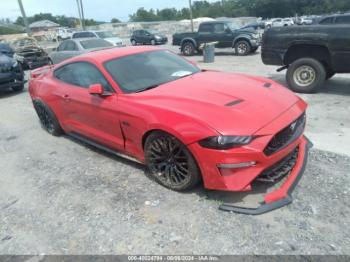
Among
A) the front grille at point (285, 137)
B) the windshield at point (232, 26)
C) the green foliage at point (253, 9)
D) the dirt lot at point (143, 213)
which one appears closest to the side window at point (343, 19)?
the windshield at point (232, 26)

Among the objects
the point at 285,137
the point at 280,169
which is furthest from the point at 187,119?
the point at 280,169

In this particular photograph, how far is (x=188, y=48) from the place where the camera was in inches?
732

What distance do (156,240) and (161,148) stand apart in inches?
39.1

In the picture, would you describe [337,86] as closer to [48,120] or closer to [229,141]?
[229,141]

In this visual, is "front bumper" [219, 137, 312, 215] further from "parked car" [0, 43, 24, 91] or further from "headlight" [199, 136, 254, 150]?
"parked car" [0, 43, 24, 91]

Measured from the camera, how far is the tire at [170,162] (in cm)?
329

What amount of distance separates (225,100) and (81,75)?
7.57 feet

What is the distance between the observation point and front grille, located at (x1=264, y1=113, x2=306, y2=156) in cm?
306

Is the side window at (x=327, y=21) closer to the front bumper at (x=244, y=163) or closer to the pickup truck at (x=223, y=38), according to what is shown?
Result: the pickup truck at (x=223, y=38)

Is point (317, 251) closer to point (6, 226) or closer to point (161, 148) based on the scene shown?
point (161, 148)

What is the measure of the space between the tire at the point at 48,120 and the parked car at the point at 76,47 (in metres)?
Result: 7.37

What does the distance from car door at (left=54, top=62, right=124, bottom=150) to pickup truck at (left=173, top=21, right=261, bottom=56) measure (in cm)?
1299

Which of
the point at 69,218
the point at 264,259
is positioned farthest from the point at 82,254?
the point at 264,259

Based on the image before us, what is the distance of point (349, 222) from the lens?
2908 mm
